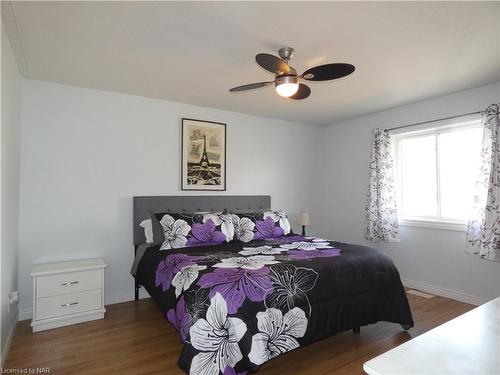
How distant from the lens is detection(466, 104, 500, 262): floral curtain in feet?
9.77

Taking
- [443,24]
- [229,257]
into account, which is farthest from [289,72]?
[229,257]

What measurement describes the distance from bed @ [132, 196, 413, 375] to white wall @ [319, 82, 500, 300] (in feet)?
4.44

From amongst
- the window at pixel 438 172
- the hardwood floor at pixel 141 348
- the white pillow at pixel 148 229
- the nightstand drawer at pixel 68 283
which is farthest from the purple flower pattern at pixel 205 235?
the window at pixel 438 172

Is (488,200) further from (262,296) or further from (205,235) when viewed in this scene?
(205,235)

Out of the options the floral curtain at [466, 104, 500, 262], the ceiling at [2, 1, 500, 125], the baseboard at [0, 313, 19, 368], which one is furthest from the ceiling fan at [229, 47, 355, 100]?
the baseboard at [0, 313, 19, 368]

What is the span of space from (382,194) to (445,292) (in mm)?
1361

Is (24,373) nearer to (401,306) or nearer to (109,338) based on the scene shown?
(109,338)

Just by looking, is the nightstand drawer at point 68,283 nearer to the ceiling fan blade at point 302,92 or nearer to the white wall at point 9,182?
the white wall at point 9,182

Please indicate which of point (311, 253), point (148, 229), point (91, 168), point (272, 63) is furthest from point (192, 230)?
point (272, 63)

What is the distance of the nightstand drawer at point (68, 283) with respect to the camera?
8.63 ft

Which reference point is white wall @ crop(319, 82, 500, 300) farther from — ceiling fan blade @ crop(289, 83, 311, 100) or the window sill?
ceiling fan blade @ crop(289, 83, 311, 100)

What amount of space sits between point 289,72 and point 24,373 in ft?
9.15

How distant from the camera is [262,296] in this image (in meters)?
1.89

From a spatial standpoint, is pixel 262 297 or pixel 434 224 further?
pixel 434 224
